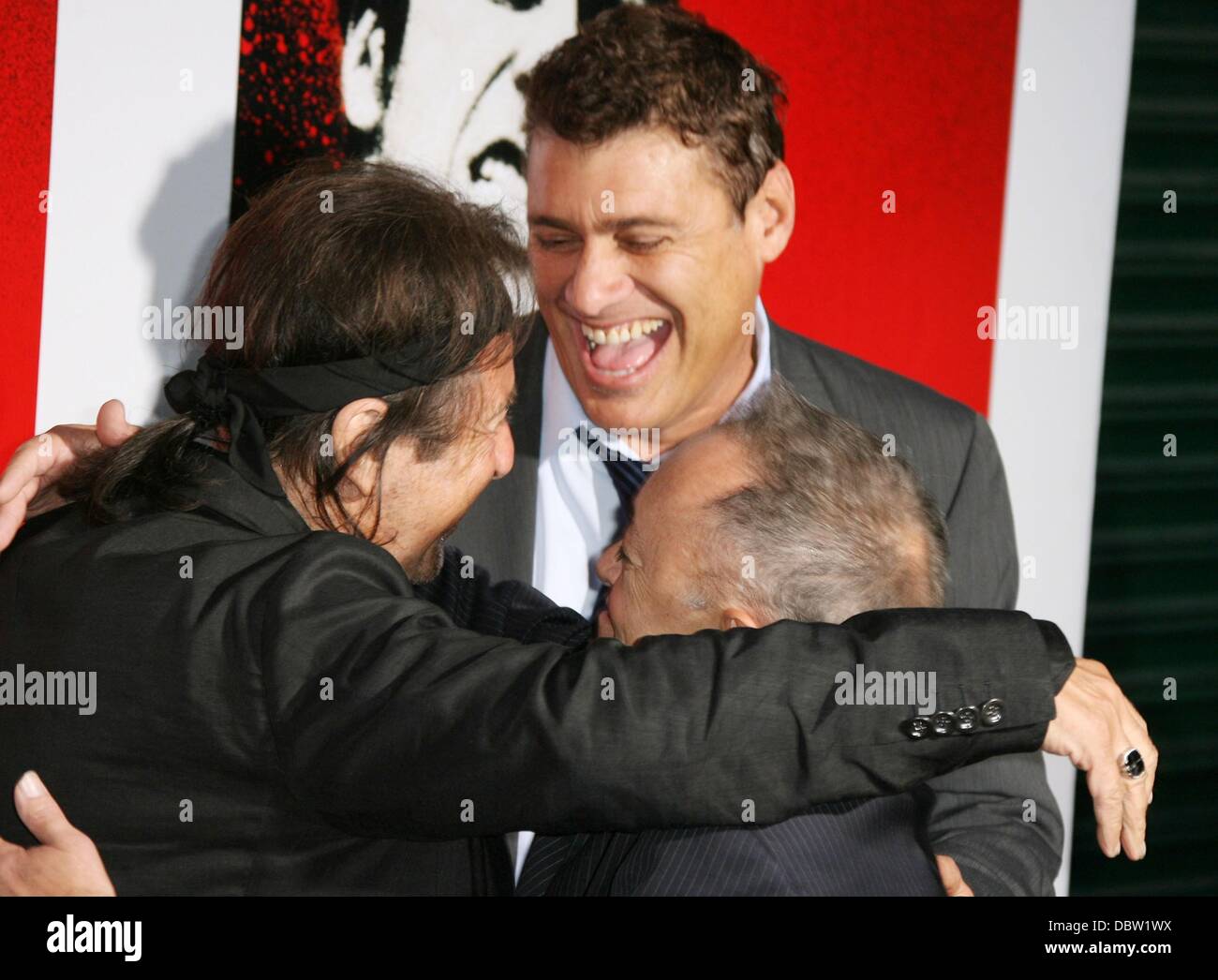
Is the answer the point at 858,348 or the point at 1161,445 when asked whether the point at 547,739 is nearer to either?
the point at 858,348

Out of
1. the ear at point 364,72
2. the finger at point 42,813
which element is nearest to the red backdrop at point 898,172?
the ear at point 364,72

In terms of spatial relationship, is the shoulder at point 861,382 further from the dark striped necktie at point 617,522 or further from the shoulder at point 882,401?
the dark striped necktie at point 617,522

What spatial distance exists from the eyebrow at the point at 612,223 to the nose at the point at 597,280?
3 centimetres

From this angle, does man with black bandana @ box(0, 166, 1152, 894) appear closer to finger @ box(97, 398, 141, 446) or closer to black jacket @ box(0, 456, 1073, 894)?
black jacket @ box(0, 456, 1073, 894)

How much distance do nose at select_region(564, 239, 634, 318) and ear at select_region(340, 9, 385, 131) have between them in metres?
0.39

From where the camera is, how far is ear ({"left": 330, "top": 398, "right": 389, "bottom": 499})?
152 centimetres

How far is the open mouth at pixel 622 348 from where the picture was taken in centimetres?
228

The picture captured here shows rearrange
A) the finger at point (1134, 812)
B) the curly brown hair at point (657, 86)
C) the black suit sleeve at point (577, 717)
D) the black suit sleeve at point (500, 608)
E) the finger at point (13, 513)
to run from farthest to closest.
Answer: the curly brown hair at point (657, 86), the black suit sleeve at point (500, 608), the finger at point (13, 513), the finger at point (1134, 812), the black suit sleeve at point (577, 717)

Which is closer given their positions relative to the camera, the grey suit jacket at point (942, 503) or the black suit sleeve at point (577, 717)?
the black suit sleeve at point (577, 717)

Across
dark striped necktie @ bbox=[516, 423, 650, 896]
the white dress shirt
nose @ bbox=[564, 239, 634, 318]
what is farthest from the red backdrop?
dark striped necktie @ bbox=[516, 423, 650, 896]

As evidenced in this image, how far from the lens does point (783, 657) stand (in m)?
1.25

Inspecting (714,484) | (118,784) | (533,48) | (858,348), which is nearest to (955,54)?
(858,348)

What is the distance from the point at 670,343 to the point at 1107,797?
1145 millimetres
